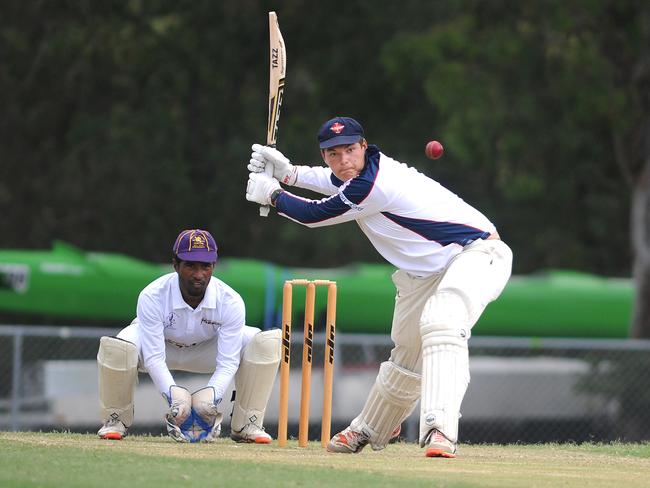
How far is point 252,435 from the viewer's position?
7.20 meters

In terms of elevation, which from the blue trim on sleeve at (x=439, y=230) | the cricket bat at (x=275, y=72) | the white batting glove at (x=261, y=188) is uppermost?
the cricket bat at (x=275, y=72)

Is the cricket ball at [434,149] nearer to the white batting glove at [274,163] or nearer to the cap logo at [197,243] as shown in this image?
the white batting glove at [274,163]

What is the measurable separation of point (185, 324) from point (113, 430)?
2.14ft

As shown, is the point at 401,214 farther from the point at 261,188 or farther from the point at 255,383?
the point at 255,383

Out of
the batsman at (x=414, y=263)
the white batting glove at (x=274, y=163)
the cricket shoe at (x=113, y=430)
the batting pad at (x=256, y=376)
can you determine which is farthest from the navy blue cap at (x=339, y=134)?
the cricket shoe at (x=113, y=430)

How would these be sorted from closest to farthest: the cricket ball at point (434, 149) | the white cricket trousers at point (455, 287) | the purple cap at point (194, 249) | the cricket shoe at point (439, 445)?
the cricket shoe at point (439, 445) < the white cricket trousers at point (455, 287) < the cricket ball at point (434, 149) < the purple cap at point (194, 249)

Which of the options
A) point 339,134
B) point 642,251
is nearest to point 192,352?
point 339,134

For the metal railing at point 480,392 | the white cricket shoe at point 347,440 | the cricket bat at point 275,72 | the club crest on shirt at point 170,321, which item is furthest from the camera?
the metal railing at point 480,392

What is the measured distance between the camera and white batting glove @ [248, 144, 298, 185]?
6.75 metres

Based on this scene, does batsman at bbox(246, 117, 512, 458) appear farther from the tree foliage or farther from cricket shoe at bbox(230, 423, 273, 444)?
the tree foliage

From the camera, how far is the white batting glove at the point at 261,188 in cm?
661

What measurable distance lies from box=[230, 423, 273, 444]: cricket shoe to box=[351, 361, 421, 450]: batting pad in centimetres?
67

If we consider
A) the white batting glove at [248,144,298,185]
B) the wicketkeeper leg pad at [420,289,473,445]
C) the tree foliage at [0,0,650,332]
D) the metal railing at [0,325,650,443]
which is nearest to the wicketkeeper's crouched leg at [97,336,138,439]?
the white batting glove at [248,144,298,185]

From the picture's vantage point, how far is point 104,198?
20.9m
